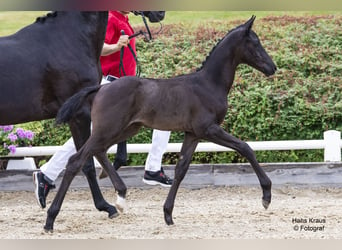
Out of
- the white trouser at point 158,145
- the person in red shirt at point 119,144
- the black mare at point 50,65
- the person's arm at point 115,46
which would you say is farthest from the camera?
the white trouser at point 158,145

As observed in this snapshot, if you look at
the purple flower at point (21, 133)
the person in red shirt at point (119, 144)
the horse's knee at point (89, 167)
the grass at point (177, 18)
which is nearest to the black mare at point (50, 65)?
the horse's knee at point (89, 167)

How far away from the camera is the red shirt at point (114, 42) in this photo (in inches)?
209

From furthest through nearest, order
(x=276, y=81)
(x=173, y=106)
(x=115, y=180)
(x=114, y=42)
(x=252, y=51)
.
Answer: (x=276, y=81) → (x=114, y=42) → (x=115, y=180) → (x=252, y=51) → (x=173, y=106)

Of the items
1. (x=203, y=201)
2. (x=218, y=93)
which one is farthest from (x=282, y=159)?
(x=218, y=93)

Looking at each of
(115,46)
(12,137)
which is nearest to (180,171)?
(115,46)

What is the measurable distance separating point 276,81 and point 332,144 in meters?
1.37

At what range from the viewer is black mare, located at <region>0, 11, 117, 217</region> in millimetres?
4441

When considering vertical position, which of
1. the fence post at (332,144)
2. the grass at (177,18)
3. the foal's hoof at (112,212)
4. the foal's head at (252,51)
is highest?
the foal's head at (252,51)

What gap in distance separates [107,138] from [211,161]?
3128 millimetres

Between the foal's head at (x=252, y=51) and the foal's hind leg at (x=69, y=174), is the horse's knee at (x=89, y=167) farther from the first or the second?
the foal's head at (x=252, y=51)

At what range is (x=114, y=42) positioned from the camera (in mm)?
5375

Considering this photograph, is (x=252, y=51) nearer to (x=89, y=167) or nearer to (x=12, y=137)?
(x=89, y=167)

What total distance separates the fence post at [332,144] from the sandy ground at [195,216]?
391 millimetres

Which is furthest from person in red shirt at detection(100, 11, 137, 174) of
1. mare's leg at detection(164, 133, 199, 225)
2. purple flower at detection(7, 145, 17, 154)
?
purple flower at detection(7, 145, 17, 154)
